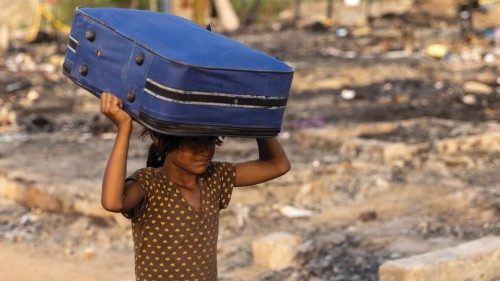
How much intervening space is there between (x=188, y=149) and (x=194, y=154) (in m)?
0.02

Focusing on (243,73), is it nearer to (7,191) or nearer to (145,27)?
(145,27)

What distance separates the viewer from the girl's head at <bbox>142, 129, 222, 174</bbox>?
2.86 m

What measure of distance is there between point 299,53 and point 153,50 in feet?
43.8

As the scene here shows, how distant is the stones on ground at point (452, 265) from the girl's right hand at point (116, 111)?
2.02m

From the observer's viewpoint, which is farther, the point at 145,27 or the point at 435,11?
the point at 435,11

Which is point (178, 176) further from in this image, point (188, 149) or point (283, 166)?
point (283, 166)

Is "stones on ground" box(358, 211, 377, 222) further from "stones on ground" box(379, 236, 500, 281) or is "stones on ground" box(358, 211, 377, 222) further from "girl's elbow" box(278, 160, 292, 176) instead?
"girl's elbow" box(278, 160, 292, 176)

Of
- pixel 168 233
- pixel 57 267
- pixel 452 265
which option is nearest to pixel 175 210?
pixel 168 233

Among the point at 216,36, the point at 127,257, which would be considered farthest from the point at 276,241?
the point at 216,36

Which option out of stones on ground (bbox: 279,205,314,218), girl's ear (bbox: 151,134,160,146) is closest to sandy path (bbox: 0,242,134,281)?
stones on ground (bbox: 279,205,314,218)

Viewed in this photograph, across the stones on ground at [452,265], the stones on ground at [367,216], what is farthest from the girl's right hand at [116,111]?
the stones on ground at [367,216]

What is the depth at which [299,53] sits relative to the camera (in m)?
15.9

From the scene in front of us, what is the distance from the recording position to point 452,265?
176 inches

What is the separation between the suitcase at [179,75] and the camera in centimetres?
263
